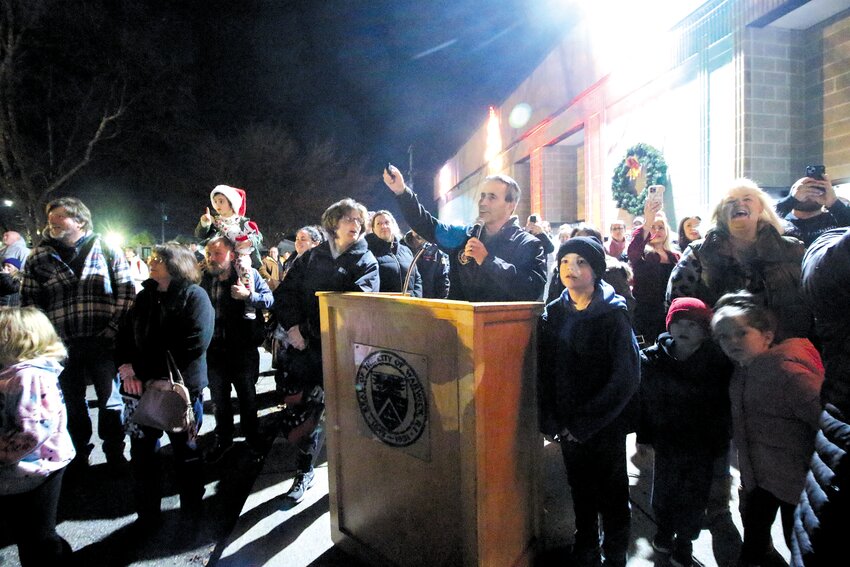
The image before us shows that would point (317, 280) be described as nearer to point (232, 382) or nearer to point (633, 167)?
point (232, 382)

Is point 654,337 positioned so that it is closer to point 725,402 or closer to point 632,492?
point 632,492

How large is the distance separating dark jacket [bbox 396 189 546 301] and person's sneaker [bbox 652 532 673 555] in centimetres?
141

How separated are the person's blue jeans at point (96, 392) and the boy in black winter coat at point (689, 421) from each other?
3.88 metres

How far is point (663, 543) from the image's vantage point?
8.14 feet

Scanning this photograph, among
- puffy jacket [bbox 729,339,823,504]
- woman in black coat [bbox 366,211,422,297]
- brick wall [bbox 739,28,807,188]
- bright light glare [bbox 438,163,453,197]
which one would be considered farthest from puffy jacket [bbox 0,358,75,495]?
bright light glare [bbox 438,163,453,197]

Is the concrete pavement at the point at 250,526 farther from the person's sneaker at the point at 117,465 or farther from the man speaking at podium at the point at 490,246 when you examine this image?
the man speaking at podium at the point at 490,246

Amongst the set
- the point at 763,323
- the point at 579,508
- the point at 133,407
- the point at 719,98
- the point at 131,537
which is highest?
the point at 719,98

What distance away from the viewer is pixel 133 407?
293 centimetres

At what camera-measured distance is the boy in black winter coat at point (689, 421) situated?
2.39 m

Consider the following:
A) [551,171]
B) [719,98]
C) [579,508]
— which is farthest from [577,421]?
[551,171]

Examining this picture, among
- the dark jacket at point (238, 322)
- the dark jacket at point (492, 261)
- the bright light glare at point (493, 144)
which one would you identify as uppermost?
the bright light glare at point (493, 144)

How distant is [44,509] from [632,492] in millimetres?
3340

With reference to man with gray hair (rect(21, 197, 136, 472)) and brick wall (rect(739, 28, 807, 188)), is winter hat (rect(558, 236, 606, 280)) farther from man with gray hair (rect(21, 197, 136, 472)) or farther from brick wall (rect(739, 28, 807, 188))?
brick wall (rect(739, 28, 807, 188))

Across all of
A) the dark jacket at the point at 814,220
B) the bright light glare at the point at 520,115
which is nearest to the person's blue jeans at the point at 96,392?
the dark jacket at the point at 814,220
